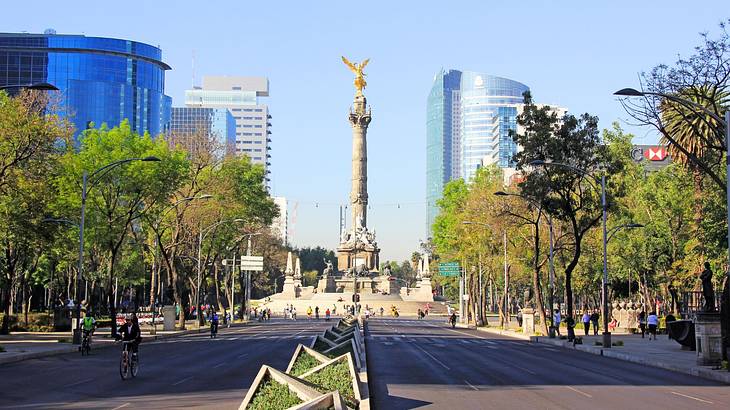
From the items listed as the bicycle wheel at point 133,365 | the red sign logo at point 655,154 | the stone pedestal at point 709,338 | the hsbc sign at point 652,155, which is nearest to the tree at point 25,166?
the bicycle wheel at point 133,365

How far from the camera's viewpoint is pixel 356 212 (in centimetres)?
13812

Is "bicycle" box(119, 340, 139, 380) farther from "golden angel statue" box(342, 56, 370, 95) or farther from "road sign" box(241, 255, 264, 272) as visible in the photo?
"golden angel statue" box(342, 56, 370, 95)

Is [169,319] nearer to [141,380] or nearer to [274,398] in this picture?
[141,380]

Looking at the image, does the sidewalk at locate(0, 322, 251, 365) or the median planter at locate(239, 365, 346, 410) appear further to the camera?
the sidewalk at locate(0, 322, 251, 365)

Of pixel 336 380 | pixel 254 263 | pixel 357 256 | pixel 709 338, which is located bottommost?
pixel 709 338

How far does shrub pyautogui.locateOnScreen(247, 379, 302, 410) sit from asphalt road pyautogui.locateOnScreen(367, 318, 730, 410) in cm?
505

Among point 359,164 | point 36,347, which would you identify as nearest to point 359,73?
→ point 359,164

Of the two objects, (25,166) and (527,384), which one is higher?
(25,166)

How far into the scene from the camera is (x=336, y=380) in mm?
16469

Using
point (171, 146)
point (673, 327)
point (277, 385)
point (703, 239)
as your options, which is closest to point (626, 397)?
point (277, 385)

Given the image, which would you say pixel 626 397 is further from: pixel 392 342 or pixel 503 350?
pixel 392 342

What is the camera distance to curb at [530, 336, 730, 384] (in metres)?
28.2

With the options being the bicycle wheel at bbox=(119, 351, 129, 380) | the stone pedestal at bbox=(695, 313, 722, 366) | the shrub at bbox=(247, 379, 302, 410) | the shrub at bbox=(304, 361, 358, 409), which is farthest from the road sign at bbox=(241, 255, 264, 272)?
the shrub at bbox=(247, 379, 302, 410)

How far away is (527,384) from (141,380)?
10196mm
